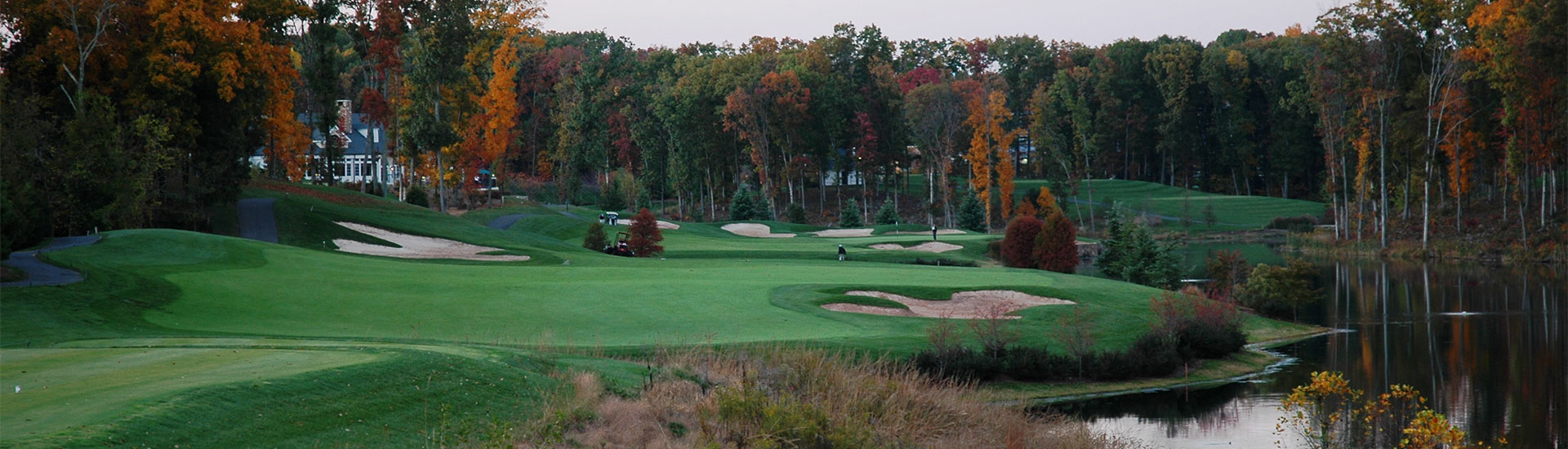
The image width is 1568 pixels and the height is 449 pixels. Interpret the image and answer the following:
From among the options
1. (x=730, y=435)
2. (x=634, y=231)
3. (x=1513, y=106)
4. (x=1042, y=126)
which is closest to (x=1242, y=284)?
(x=634, y=231)

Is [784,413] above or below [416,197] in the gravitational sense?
below

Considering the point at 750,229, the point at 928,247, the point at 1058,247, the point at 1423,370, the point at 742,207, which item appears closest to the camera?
Answer: the point at 1423,370

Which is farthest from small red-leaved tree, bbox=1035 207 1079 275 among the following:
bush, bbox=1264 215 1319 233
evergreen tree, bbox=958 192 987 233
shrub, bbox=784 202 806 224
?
bush, bbox=1264 215 1319 233

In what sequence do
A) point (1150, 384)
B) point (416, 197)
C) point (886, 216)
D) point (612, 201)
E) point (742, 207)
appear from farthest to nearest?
point (742, 207) < point (612, 201) < point (886, 216) < point (416, 197) < point (1150, 384)

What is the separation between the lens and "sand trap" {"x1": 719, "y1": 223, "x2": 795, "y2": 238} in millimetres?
64812

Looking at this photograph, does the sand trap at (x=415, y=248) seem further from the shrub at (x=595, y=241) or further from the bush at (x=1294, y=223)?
the bush at (x=1294, y=223)

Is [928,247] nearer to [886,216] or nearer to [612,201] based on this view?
[886,216]

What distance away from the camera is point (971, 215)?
74625 mm

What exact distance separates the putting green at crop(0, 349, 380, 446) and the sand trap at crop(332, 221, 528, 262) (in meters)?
21.9

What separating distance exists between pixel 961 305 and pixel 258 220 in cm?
2362

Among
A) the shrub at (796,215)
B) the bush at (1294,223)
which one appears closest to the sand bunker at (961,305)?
the shrub at (796,215)

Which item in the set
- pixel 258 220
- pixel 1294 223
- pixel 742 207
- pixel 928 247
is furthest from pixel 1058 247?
pixel 1294 223

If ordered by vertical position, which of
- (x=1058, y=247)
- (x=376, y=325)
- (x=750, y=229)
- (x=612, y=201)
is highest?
(x=612, y=201)

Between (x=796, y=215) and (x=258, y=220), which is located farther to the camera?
(x=796, y=215)
